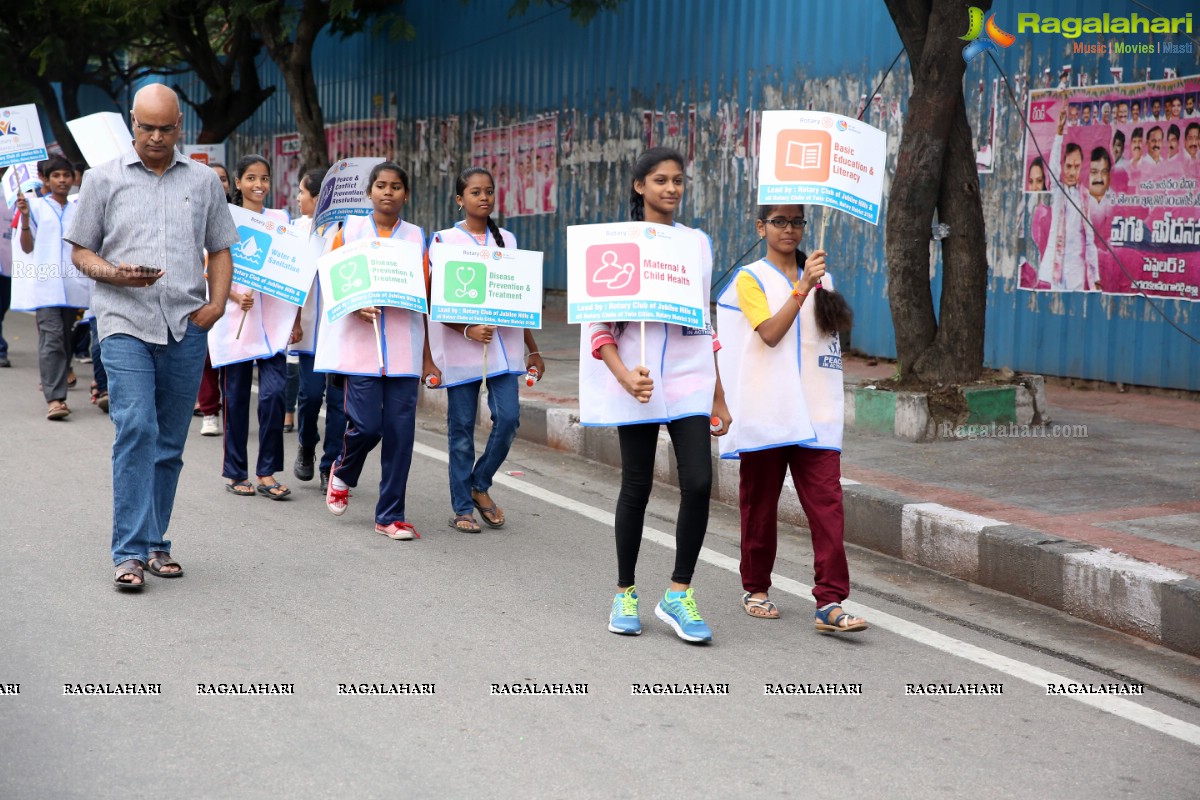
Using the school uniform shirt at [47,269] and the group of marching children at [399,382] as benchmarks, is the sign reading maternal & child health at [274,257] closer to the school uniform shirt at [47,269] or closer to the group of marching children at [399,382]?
Result: the group of marching children at [399,382]

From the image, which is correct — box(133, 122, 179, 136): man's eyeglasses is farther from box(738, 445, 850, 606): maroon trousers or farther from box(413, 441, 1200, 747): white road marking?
box(413, 441, 1200, 747): white road marking

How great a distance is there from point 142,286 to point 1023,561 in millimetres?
3684

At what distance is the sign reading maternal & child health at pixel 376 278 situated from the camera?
6.45 metres

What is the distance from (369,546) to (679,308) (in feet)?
7.19

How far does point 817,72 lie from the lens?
43.9 feet

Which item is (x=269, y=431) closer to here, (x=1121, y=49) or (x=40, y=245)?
(x=40, y=245)

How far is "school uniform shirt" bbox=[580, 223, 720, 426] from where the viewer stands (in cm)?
489

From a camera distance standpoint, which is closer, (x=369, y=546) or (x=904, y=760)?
→ (x=904, y=760)

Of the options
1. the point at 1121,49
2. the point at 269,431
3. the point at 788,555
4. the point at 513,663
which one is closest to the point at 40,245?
the point at 269,431

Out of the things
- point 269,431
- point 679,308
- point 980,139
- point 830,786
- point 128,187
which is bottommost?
point 830,786

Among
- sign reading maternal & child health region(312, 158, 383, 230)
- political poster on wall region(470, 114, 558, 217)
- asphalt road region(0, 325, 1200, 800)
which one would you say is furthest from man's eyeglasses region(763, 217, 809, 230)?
political poster on wall region(470, 114, 558, 217)

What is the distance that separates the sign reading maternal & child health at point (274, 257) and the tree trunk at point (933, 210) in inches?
148

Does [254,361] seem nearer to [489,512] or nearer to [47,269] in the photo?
[489,512]

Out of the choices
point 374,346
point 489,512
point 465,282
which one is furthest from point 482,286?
point 489,512
